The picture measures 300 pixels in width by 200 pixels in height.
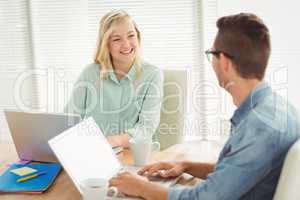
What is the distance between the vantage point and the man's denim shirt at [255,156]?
1.17 meters

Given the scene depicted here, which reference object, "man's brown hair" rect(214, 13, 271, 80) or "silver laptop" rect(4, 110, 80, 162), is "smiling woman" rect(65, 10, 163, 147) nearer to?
"silver laptop" rect(4, 110, 80, 162)

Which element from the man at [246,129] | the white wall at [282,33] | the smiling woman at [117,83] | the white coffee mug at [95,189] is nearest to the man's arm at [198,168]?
the man at [246,129]

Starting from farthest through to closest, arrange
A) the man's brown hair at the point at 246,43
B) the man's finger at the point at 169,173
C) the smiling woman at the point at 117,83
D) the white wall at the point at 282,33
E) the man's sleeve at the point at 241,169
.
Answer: the white wall at the point at 282,33, the smiling woman at the point at 117,83, the man's finger at the point at 169,173, the man's brown hair at the point at 246,43, the man's sleeve at the point at 241,169

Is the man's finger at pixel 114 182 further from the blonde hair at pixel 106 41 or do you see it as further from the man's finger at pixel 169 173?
the blonde hair at pixel 106 41

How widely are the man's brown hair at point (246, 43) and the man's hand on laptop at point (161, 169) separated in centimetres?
45

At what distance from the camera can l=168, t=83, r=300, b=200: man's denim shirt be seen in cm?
117

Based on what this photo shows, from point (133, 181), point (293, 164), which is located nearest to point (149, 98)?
point (133, 181)

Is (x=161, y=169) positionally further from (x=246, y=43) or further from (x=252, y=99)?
(x=246, y=43)

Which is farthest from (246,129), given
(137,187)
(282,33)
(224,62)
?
(282,33)

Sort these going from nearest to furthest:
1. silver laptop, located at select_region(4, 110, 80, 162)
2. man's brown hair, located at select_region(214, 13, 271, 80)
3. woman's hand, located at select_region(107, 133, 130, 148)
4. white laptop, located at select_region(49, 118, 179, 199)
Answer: man's brown hair, located at select_region(214, 13, 271, 80), white laptop, located at select_region(49, 118, 179, 199), silver laptop, located at select_region(4, 110, 80, 162), woman's hand, located at select_region(107, 133, 130, 148)

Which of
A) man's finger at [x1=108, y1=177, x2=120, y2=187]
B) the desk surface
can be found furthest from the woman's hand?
man's finger at [x1=108, y1=177, x2=120, y2=187]

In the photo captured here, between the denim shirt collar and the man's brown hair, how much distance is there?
47mm

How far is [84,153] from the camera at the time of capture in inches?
59.2

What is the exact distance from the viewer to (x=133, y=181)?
137cm
